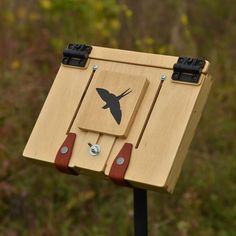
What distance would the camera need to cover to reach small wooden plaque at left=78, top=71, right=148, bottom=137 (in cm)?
246

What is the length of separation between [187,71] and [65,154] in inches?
19.5

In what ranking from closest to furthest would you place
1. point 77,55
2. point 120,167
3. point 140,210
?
point 120,167 → point 140,210 → point 77,55

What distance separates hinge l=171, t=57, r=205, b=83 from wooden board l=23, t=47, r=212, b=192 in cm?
2

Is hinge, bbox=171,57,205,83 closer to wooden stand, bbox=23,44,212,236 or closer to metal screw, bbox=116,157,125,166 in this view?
wooden stand, bbox=23,44,212,236

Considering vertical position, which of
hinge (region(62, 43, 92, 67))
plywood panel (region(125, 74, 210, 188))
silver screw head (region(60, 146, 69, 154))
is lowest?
silver screw head (region(60, 146, 69, 154))

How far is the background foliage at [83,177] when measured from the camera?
4.04 meters

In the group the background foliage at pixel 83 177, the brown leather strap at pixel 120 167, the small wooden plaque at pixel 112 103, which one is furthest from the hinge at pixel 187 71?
the background foliage at pixel 83 177

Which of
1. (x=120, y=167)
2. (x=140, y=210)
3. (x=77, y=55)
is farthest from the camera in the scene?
(x=77, y=55)

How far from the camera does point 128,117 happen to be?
2.45 metres

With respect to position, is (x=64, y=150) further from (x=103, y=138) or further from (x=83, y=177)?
(x=83, y=177)

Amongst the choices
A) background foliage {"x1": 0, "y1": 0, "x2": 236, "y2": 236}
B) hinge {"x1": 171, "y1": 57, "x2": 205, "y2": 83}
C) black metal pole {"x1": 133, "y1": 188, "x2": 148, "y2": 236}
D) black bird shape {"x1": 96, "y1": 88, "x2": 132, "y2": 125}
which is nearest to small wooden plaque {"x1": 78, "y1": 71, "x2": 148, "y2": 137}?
black bird shape {"x1": 96, "y1": 88, "x2": 132, "y2": 125}

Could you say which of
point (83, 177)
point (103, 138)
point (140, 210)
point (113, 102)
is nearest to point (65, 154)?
point (103, 138)

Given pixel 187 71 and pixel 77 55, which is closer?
pixel 187 71

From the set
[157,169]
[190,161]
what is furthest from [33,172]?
[157,169]
